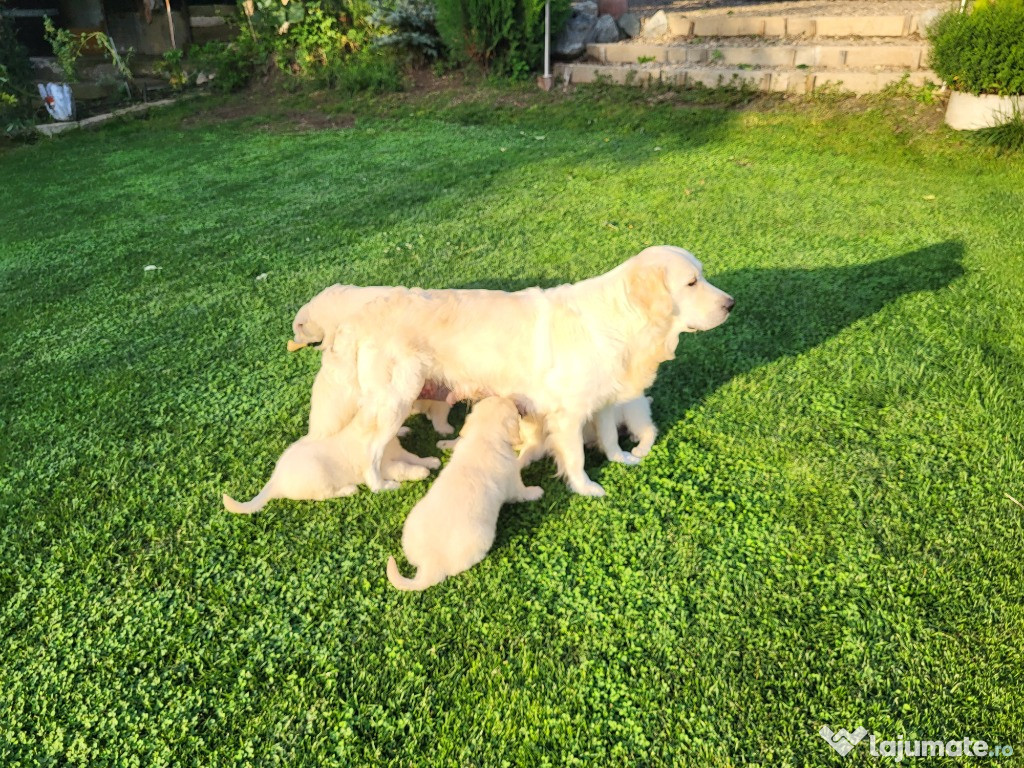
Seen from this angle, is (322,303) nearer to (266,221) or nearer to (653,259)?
(653,259)

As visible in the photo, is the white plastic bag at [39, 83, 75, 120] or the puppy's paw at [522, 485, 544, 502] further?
the white plastic bag at [39, 83, 75, 120]

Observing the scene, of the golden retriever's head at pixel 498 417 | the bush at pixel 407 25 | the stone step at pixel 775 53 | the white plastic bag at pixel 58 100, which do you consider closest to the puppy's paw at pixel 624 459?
the golden retriever's head at pixel 498 417

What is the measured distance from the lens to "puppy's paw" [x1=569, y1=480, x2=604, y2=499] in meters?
3.13

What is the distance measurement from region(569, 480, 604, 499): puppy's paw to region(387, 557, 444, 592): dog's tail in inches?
31.3

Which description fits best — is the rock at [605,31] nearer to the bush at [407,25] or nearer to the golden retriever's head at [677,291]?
the bush at [407,25]

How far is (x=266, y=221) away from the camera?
659 centimetres

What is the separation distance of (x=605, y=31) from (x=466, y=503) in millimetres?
10231

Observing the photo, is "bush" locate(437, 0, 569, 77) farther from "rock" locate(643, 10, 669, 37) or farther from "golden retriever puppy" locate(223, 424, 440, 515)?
"golden retriever puppy" locate(223, 424, 440, 515)

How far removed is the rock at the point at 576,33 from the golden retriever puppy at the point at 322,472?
30.5ft

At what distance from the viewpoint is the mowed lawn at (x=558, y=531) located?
87.7 inches

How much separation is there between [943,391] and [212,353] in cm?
415

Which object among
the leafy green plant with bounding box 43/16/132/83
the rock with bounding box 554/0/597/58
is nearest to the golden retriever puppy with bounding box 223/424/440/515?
the rock with bounding box 554/0/597/58

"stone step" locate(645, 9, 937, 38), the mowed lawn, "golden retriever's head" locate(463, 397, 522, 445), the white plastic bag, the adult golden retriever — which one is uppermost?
"stone step" locate(645, 9, 937, 38)

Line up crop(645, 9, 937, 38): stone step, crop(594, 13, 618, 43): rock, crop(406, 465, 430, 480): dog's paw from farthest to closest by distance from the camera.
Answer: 1. crop(594, 13, 618, 43): rock
2. crop(645, 9, 937, 38): stone step
3. crop(406, 465, 430, 480): dog's paw
